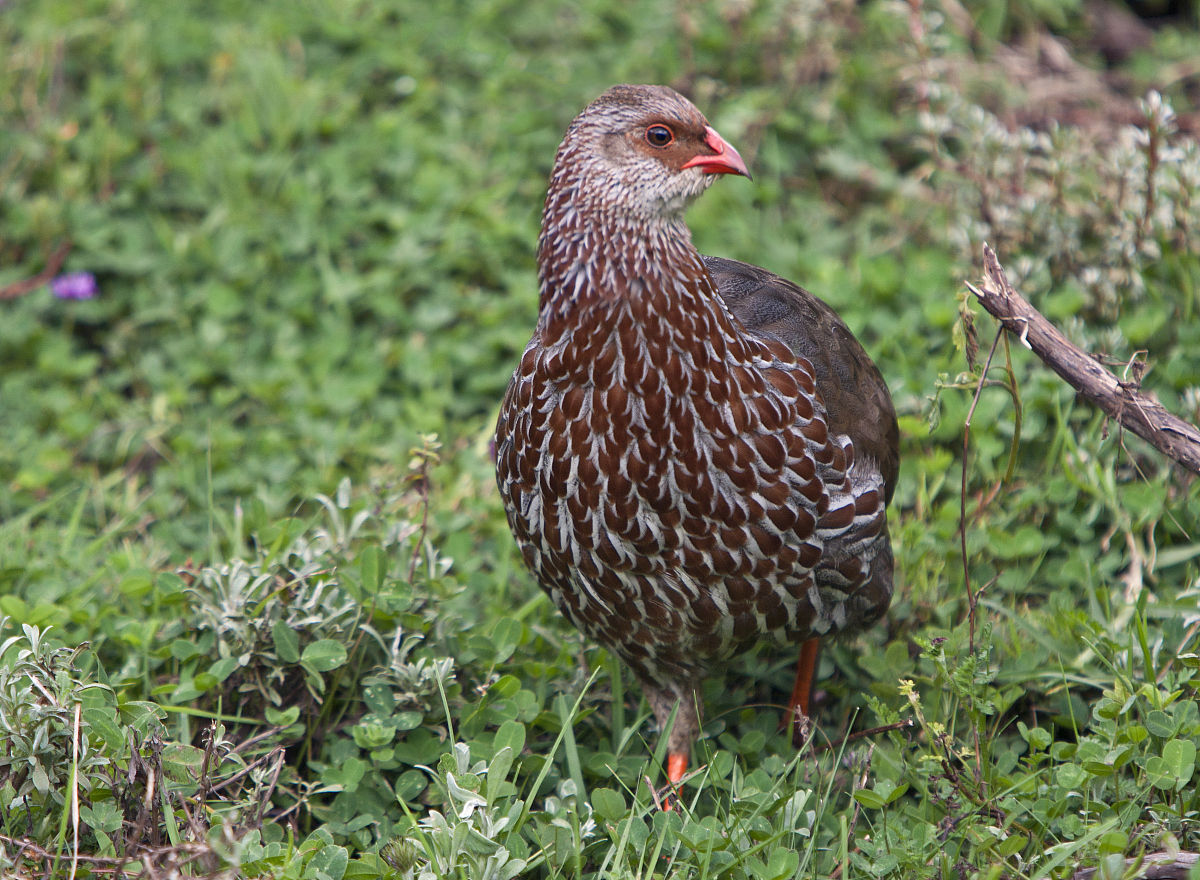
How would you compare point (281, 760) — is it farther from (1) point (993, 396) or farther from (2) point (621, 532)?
(1) point (993, 396)

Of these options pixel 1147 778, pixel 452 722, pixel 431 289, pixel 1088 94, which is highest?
pixel 1088 94

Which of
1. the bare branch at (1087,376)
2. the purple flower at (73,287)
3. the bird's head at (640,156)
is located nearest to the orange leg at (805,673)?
the bare branch at (1087,376)

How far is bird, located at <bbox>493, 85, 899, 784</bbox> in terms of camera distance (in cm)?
288

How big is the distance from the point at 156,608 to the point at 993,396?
9.06 feet

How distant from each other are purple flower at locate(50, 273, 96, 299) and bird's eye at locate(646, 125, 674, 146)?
306 centimetres

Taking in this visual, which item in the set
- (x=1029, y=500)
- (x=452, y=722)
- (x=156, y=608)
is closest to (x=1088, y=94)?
(x=1029, y=500)

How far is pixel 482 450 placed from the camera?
4566mm

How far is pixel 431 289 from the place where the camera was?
526 cm

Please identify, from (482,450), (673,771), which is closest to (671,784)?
(673,771)

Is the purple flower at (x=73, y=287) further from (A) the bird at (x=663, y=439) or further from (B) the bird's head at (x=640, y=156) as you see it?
(B) the bird's head at (x=640, y=156)

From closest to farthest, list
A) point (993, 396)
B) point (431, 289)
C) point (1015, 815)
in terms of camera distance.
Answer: point (1015, 815) → point (993, 396) → point (431, 289)

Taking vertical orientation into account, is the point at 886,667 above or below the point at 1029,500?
below

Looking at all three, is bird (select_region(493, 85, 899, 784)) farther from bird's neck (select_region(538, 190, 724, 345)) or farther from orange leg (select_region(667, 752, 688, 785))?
orange leg (select_region(667, 752, 688, 785))

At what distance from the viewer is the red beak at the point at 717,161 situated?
3031 millimetres
